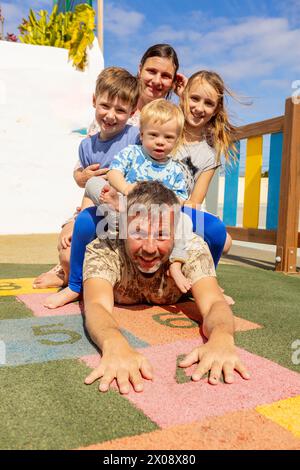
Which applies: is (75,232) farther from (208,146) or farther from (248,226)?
(248,226)

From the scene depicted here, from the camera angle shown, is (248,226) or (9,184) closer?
(248,226)

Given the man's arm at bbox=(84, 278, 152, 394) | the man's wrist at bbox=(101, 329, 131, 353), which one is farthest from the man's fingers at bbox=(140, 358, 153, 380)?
the man's wrist at bbox=(101, 329, 131, 353)

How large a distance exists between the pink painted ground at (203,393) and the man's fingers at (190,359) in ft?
0.11

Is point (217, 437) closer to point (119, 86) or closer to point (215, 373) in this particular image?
point (215, 373)

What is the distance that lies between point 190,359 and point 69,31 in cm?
746

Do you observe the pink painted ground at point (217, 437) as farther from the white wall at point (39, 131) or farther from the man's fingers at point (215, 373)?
the white wall at point (39, 131)

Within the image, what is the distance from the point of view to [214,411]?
1.21m

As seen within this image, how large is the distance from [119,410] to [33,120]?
6.82 m

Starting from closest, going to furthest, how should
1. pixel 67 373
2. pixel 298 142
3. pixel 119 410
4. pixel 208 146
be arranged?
pixel 119 410, pixel 67 373, pixel 208 146, pixel 298 142

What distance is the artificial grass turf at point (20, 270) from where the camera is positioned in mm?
3519

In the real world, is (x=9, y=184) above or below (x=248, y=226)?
above

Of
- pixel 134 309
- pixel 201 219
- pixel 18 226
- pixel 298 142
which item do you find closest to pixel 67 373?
pixel 134 309

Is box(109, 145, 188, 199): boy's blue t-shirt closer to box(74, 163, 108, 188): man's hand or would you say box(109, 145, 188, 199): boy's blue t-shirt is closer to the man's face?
box(74, 163, 108, 188): man's hand

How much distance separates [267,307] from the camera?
249cm
